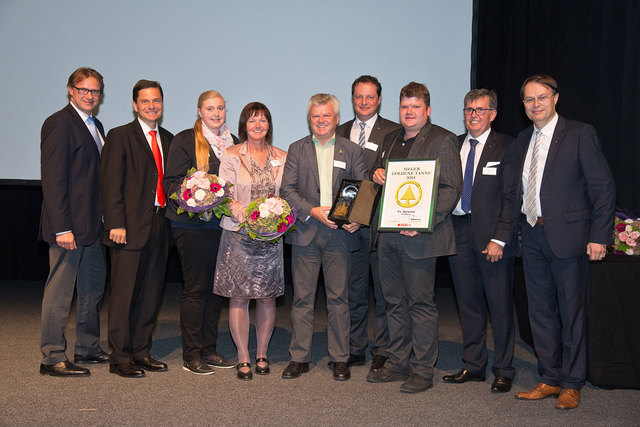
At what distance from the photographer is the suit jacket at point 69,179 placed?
358 centimetres

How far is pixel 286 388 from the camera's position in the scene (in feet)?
11.5

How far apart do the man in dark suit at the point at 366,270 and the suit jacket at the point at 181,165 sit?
1.06 metres

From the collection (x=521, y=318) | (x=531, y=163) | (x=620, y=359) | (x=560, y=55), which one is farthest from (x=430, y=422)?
(x=560, y=55)

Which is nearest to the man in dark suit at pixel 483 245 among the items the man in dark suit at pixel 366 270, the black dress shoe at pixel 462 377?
the black dress shoe at pixel 462 377

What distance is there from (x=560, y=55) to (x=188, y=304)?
4271mm

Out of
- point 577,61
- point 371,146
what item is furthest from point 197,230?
point 577,61

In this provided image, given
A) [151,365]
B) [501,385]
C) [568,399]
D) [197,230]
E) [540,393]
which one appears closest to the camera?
[568,399]

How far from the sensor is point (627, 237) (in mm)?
3588

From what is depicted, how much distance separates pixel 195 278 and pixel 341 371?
116cm

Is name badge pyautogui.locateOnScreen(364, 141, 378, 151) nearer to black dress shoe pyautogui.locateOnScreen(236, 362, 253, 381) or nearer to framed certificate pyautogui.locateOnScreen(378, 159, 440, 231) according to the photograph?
framed certificate pyautogui.locateOnScreen(378, 159, 440, 231)

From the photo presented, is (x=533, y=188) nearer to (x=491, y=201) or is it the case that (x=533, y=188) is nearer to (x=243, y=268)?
(x=491, y=201)

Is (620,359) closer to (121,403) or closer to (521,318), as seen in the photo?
(521,318)

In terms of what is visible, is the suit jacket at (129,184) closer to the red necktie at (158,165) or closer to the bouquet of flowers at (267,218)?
the red necktie at (158,165)

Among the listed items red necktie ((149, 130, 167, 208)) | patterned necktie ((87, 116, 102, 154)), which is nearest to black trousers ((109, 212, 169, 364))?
red necktie ((149, 130, 167, 208))
